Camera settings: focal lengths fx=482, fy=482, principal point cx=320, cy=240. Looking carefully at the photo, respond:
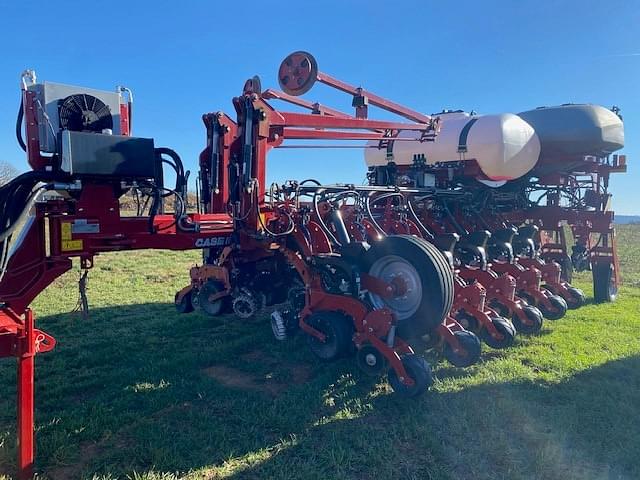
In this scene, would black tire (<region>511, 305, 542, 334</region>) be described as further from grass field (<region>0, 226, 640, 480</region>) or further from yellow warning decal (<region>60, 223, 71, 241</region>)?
yellow warning decal (<region>60, 223, 71, 241</region>)

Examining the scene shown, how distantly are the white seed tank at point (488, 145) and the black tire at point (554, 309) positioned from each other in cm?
228

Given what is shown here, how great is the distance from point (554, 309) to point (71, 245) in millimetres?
6013

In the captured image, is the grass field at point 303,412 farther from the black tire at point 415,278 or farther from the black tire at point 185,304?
the black tire at point 415,278

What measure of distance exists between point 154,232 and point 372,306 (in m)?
2.08

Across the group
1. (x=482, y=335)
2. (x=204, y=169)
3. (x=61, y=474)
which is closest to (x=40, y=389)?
(x=61, y=474)

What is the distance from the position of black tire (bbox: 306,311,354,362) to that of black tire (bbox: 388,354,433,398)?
61cm

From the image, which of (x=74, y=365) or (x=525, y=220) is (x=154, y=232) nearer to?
(x=74, y=365)

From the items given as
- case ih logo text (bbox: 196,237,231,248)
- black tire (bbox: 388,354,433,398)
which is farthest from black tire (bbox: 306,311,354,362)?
case ih logo text (bbox: 196,237,231,248)

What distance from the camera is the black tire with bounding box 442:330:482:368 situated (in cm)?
462

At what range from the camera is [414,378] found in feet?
13.3

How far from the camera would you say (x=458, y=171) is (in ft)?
26.3

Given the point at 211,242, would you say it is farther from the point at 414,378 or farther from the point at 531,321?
the point at 531,321

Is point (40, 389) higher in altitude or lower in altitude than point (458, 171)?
lower

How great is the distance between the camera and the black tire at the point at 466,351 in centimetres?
462
